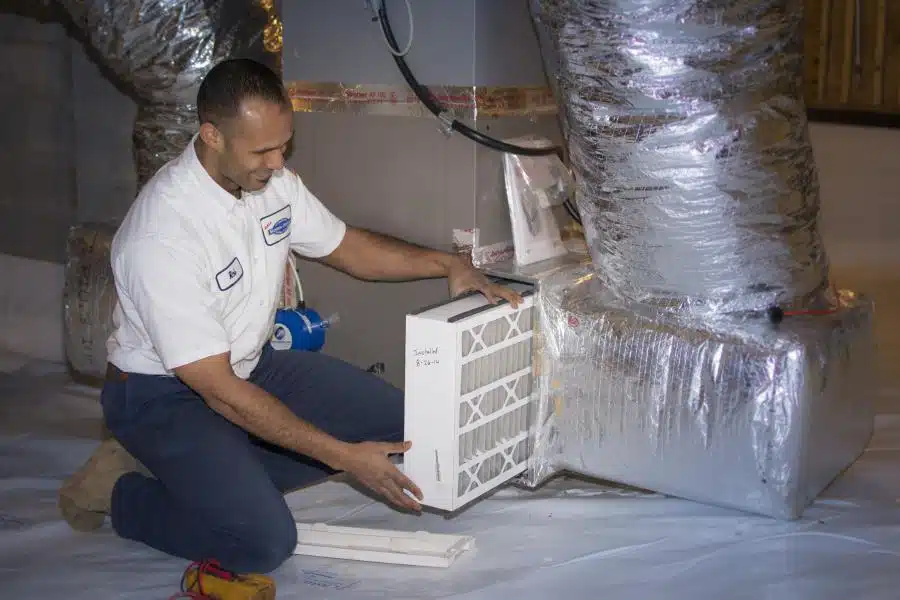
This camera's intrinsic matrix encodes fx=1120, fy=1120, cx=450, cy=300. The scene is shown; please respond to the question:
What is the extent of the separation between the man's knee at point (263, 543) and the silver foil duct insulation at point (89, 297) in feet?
3.86

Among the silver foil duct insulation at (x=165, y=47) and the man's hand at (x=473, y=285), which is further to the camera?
the silver foil duct insulation at (x=165, y=47)

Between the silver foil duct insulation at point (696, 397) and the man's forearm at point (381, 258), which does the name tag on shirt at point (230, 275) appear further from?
the silver foil duct insulation at point (696, 397)

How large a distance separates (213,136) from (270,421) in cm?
52

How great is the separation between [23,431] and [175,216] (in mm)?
1110

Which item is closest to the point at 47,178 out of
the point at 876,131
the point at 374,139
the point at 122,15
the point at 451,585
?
the point at 122,15

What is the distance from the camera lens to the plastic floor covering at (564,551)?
2.00 meters

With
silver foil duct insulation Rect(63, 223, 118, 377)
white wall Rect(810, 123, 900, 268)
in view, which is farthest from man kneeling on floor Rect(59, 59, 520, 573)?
white wall Rect(810, 123, 900, 268)

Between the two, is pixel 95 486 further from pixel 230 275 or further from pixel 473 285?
pixel 473 285

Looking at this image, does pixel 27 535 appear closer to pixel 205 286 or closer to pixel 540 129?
pixel 205 286

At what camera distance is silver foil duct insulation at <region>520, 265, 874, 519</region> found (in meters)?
2.10

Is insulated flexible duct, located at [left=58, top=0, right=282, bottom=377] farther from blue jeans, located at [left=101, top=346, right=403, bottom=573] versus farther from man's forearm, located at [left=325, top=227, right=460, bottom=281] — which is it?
blue jeans, located at [left=101, top=346, right=403, bottom=573]

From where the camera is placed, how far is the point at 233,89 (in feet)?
6.45

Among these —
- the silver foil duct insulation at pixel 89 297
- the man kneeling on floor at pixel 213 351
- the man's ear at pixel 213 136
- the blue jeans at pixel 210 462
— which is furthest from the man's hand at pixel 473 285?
the silver foil duct insulation at pixel 89 297

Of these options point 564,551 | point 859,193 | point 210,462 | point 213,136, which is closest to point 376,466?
point 210,462
